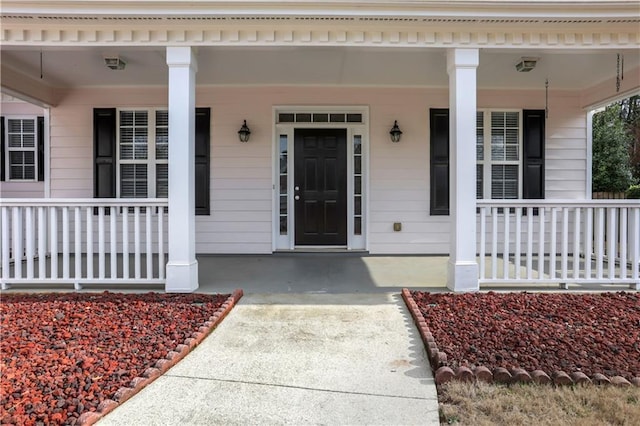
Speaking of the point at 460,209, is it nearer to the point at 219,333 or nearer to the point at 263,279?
the point at 263,279

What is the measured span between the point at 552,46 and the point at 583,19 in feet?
1.06

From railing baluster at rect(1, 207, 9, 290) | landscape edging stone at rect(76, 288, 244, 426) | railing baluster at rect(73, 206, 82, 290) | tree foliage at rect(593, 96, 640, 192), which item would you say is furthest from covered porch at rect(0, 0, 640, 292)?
tree foliage at rect(593, 96, 640, 192)

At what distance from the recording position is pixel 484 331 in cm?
296

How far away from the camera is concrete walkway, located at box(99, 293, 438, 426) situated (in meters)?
2.01

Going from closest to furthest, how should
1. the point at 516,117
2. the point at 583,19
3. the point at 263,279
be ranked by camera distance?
the point at 583,19 → the point at 263,279 → the point at 516,117

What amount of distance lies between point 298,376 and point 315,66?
13.1ft

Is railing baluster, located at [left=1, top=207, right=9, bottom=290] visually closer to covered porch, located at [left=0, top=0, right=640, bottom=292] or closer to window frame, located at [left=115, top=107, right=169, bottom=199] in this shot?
covered porch, located at [left=0, top=0, right=640, bottom=292]

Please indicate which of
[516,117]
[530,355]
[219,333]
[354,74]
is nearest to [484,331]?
[530,355]

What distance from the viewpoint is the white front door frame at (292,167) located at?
6.22 m

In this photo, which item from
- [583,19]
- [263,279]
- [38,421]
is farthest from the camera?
[263,279]

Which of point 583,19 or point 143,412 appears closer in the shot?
point 143,412

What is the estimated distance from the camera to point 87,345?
275cm

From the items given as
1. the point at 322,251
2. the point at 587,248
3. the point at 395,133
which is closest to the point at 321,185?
the point at 322,251

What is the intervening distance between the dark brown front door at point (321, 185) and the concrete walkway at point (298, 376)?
284 cm
